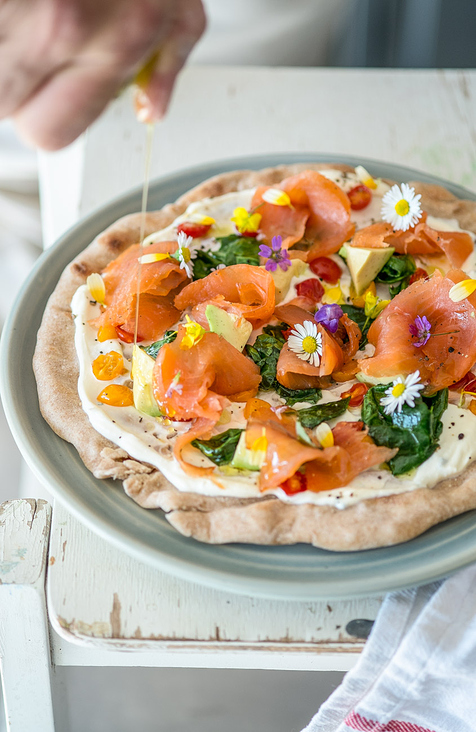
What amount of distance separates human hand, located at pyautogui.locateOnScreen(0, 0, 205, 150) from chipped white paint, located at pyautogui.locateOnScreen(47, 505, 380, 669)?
0.94 metres

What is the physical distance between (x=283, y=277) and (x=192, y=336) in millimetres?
419

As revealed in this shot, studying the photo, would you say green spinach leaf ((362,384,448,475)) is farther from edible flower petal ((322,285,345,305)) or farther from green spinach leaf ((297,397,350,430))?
edible flower petal ((322,285,345,305))

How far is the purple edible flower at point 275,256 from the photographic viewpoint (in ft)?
6.94

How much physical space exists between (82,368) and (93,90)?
83 cm

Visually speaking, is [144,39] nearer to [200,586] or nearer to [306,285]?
[306,285]

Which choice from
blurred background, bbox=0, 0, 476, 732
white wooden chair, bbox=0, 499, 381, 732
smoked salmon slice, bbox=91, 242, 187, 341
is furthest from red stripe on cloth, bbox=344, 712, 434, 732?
smoked salmon slice, bbox=91, 242, 187, 341

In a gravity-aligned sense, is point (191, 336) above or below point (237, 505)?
above

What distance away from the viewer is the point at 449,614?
156 centimetres

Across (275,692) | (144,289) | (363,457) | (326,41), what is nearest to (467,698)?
(363,457)

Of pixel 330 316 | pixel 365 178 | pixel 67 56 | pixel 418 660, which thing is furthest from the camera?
pixel 365 178

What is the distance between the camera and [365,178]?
7.99 feet

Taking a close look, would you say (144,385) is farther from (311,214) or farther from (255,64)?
(255,64)

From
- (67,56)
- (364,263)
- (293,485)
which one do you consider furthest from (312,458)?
(67,56)

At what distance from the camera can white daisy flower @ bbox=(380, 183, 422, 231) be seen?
2.17 m
